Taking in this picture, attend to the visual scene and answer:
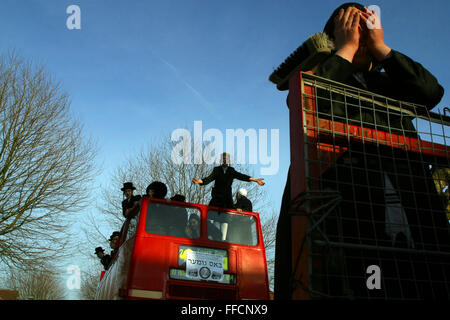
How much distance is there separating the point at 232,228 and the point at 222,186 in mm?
1591

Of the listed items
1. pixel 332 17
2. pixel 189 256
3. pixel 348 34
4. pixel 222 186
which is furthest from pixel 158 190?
pixel 348 34

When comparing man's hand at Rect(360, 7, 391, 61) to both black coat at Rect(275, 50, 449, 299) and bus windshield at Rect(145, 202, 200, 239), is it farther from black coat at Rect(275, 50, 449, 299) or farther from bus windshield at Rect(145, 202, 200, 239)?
bus windshield at Rect(145, 202, 200, 239)

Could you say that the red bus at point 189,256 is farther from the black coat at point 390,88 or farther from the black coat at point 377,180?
the black coat at point 390,88

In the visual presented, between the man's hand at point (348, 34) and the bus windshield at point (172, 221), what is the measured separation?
465cm

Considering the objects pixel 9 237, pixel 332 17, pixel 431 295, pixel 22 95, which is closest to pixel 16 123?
pixel 22 95

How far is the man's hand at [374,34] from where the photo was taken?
2662 mm

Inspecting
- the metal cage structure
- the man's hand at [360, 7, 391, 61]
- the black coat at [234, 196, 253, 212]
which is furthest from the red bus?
the man's hand at [360, 7, 391, 61]

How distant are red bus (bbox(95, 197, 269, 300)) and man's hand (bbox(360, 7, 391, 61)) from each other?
463 centimetres

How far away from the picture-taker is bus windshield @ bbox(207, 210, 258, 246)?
693 cm

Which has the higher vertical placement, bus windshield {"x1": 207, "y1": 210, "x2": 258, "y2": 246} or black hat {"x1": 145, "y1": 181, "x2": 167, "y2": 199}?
black hat {"x1": 145, "y1": 181, "x2": 167, "y2": 199}

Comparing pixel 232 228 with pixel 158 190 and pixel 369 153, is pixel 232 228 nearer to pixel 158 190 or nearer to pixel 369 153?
pixel 158 190

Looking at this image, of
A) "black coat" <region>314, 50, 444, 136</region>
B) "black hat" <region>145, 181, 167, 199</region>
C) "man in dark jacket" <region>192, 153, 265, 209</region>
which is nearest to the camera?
"black coat" <region>314, 50, 444, 136</region>

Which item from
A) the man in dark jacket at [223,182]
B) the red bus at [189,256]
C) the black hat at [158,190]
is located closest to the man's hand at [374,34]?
the red bus at [189,256]
